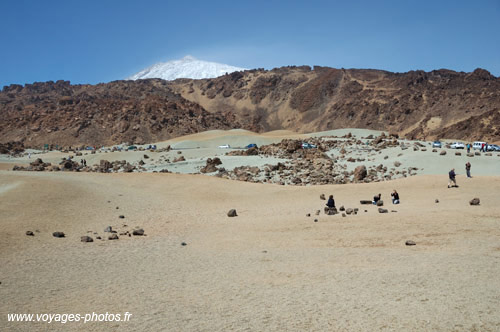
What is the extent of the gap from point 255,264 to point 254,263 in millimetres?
120

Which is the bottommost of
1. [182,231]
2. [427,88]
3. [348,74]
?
[182,231]

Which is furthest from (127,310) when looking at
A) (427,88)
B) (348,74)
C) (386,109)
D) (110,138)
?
(348,74)

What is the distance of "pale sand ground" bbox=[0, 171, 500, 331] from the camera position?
22.0 feet

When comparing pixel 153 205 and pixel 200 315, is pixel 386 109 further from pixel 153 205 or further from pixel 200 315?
pixel 200 315

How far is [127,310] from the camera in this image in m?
7.27

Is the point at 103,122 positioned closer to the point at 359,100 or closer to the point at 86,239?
the point at 359,100

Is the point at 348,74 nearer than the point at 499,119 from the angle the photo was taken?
No

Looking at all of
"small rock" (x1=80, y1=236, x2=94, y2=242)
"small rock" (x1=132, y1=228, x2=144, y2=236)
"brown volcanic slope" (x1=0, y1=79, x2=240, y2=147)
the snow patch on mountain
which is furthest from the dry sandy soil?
the snow patch on mountain

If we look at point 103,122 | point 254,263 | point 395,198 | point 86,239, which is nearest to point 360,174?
point 395,198

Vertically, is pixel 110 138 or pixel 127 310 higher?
pixel 110 138

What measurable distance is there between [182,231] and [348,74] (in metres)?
109

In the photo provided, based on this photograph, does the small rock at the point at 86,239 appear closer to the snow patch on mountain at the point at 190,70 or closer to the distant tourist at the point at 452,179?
the distant tourist at the point at 452,179

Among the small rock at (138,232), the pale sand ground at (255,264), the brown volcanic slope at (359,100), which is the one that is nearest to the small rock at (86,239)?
the pale sand ground at (255,264)

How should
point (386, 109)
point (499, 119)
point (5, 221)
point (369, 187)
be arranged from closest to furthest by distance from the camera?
point (5, 221) → point (369, 187) → point (499, 119) → point (386, 109)
